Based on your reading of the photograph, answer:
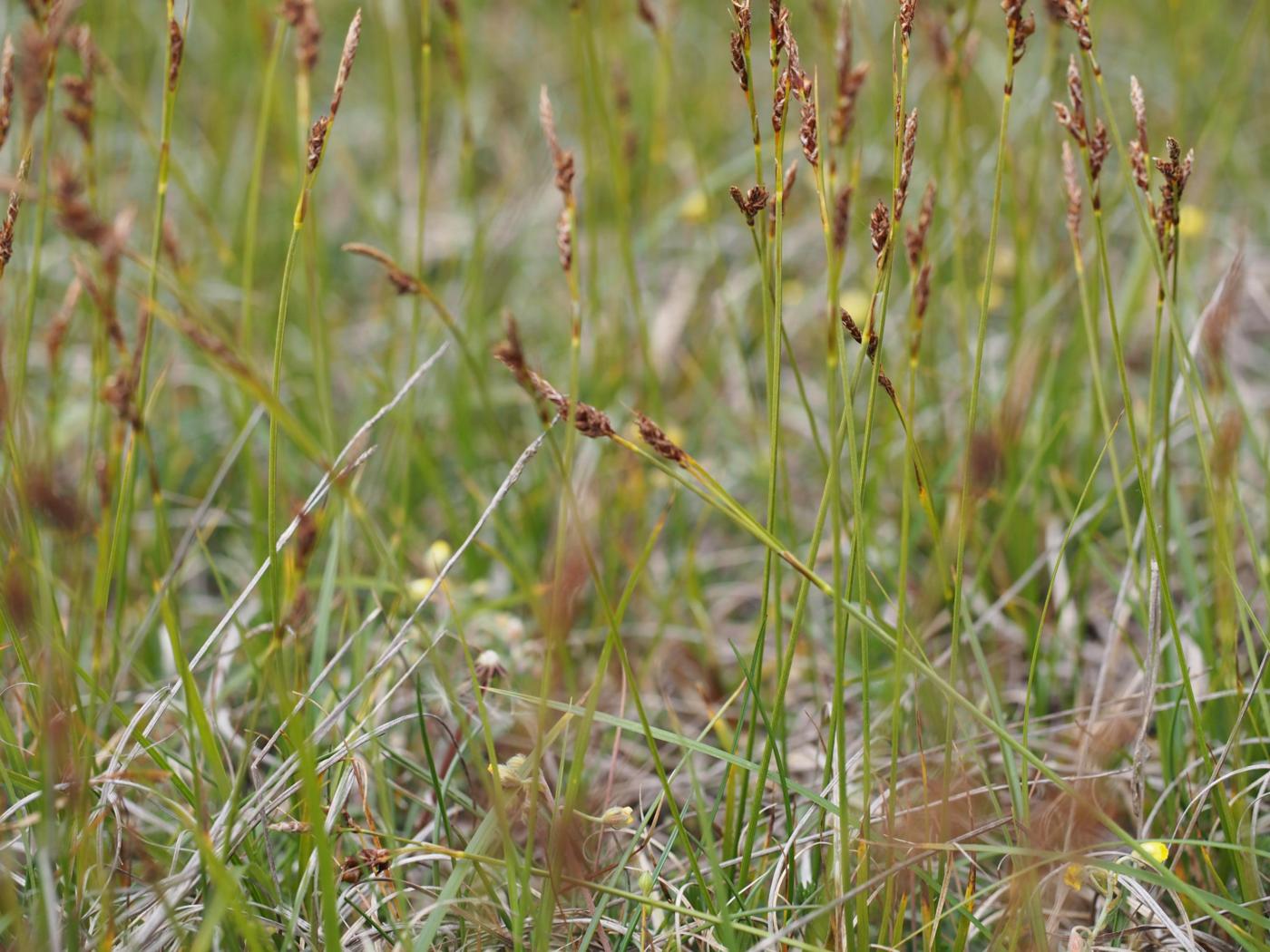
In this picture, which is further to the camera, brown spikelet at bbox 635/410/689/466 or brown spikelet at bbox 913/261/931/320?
brown spikelet at bbox 913/261/931/320

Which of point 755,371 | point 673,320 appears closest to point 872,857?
point 755,371

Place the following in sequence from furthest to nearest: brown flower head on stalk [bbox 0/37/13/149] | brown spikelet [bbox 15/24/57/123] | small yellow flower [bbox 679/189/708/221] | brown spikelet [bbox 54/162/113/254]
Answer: small yellow flower [bbox 679/189/708/221] → brown flower head on stalk [bbox 0/37/13/149] → brown spikelet [bbox 15/24/57/123] → brown spikelet [bbox 54/162/113/254]

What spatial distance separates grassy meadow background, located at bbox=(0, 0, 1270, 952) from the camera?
0.87 meters

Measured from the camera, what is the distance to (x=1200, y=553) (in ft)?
5.42

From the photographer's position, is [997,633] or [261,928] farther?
[997,633]

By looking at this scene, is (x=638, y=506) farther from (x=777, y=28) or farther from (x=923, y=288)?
(x=777, y=28)

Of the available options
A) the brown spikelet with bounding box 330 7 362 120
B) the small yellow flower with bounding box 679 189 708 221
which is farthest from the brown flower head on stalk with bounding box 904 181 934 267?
the small yellow flower with bounding box 679 189 708 221

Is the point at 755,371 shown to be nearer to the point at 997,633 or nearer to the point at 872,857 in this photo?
the point at 997,633

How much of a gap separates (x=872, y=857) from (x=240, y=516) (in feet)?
3.91

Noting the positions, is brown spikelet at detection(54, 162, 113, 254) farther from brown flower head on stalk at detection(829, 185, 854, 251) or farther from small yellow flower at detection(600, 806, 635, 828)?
small yellow flower at detection(600, 806, 635, 828)

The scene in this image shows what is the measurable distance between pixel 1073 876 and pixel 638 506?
0.94m

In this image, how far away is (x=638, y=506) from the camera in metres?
1.81

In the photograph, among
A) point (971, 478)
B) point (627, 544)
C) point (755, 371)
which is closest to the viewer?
point (971, 478)

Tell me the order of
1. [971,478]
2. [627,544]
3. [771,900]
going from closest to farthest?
[771,900], [971,478], [627,544]
